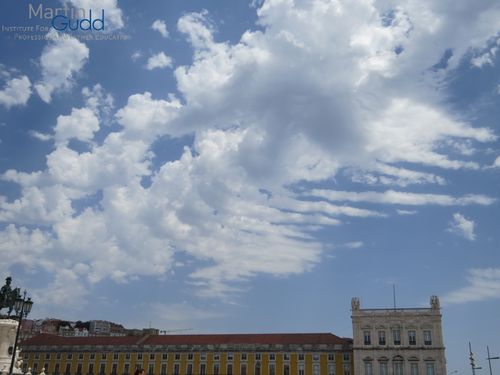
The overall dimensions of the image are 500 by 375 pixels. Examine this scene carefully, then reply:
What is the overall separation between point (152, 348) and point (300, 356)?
2529 centimetres

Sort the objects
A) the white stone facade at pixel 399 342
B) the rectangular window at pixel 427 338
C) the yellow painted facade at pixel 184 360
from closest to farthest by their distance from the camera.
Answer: the white stone facade at pixel 399 342 < the rectangular window at pixel 427 338 < the yellow painted facade at pixel 184 360

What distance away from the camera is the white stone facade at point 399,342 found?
7781cm

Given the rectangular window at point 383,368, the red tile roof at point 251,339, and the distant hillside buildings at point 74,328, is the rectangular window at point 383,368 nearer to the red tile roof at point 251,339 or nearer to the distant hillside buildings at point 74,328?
the red tile roof at point 251,339

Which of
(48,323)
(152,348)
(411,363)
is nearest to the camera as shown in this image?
(411,363)

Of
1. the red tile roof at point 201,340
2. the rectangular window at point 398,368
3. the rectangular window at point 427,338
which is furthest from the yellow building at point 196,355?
the rectangular window at point 427,338

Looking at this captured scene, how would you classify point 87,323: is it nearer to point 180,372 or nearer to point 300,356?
point 180,372

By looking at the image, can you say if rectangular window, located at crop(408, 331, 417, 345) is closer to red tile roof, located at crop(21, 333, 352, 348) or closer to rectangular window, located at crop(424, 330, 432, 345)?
rectangular window, located at crop(424, 330, 432, 345)

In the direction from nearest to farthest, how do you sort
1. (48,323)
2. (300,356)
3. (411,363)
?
(411,363) → (300,356) → (48,323)

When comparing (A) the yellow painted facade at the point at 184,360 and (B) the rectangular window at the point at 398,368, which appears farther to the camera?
(A) the yellow painted facade at the point at 184,360

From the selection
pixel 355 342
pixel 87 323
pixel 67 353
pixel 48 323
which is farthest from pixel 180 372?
pixel 87 323

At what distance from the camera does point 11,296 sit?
133 ft

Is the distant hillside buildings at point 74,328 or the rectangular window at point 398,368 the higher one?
the distant hillside buildings at point 74,328

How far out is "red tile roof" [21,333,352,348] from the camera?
8762 centimetres

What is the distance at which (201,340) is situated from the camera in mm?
92688
